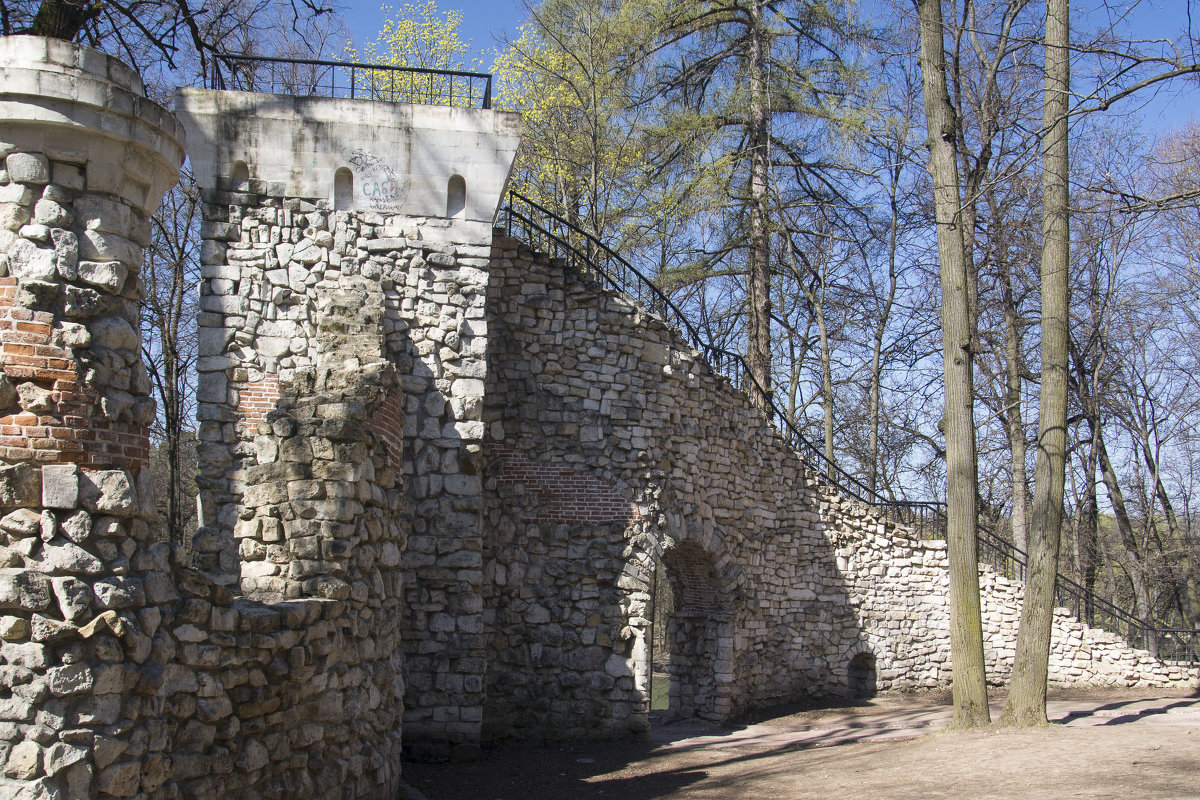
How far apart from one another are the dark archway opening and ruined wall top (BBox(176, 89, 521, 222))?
983 cm

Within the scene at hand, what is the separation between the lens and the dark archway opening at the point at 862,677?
52.0 feet

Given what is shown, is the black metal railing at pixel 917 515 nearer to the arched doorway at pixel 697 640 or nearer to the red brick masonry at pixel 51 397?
the arched doorway at pixel 697 640

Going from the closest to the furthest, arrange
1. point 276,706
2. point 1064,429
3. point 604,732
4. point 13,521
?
point 13,521
point 276,706
point 1064,429
point 604,732

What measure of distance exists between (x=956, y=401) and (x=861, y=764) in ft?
13.2

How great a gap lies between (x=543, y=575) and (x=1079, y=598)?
979 centimetres

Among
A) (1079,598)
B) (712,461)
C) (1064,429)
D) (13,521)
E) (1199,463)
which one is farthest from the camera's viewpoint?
(1199,463)

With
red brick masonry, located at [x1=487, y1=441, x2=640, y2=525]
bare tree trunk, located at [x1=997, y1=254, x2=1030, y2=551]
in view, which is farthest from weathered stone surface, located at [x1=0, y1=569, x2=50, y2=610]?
bare tree trunk, located at [x1=997, y1=254, x2=1030, y2=551]

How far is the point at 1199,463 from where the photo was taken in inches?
869

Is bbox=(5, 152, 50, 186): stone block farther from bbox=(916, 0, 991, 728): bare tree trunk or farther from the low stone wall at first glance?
the low stone wall

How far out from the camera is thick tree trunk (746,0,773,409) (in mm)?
19297

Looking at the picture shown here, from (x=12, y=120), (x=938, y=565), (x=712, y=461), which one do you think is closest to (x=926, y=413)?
Result: (x=938, y=565)

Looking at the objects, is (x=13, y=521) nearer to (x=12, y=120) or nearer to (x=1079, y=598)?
(x=12, y=120)

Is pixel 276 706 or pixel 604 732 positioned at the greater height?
pixel 276 706

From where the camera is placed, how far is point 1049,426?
10703mm
